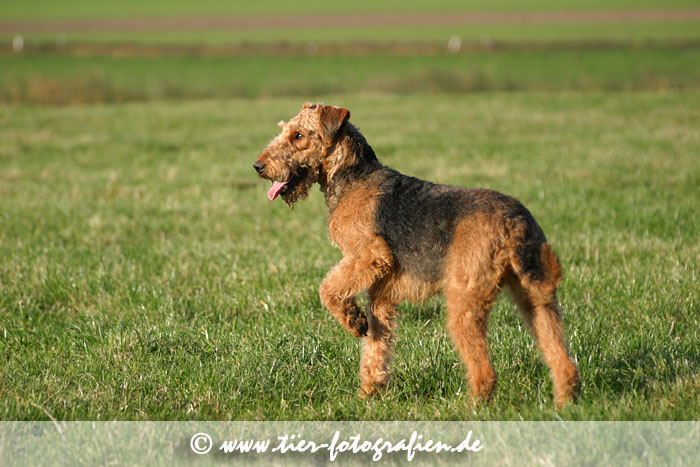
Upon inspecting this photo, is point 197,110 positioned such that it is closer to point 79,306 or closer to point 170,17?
point 79,306

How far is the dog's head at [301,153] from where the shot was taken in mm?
4766

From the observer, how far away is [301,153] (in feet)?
15.9

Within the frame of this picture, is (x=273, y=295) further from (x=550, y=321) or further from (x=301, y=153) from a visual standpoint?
(x=550, y=321)

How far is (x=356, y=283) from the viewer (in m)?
4.39

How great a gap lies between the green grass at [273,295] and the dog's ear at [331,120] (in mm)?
1566

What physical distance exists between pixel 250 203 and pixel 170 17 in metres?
83.1

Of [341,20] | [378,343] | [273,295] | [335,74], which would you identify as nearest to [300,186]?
[378,343]

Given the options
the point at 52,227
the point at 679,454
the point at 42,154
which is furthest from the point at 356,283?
the point at 42,154

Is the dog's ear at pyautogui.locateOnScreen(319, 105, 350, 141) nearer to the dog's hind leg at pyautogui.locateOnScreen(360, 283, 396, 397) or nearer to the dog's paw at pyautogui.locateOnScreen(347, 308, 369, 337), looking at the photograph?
the dog's hind leg at pyautogui.locateOnScreen(360, 283, 396, 397)

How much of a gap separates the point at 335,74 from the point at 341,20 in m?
44.9

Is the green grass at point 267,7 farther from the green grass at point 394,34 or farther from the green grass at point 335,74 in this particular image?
the green grass at point 335,74

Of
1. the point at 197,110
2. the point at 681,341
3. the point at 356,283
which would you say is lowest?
A: the point at 197,110

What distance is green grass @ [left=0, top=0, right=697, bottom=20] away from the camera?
87.8m

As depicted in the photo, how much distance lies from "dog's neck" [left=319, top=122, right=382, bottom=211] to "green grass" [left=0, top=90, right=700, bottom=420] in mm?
1202
